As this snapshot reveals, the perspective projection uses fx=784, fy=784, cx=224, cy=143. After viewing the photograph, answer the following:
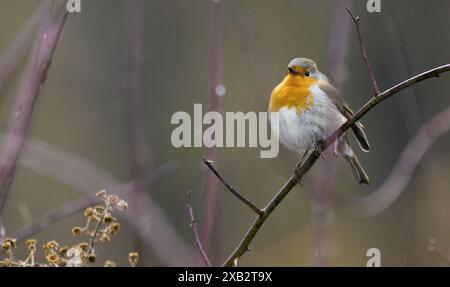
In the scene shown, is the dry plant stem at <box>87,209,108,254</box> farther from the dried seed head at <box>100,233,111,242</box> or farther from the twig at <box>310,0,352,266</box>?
the twig at <box>310,0,352,266</box>

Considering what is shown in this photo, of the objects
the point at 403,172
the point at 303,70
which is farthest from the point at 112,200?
the point at 303,70

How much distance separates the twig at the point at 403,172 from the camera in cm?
330

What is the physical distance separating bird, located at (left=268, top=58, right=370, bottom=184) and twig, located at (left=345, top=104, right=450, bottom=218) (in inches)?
6.0

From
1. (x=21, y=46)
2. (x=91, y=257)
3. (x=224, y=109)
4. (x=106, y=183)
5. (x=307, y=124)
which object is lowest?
(x=91, y=257)

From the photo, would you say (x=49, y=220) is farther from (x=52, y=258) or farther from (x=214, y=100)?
(x=214, y=100)

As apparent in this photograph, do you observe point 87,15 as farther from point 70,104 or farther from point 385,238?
point 385,238

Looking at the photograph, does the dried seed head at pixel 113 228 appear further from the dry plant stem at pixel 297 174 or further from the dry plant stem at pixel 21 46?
the dry plant stem at pixel 21 46

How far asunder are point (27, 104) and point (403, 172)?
1913 mm

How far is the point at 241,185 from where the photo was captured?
361 inches

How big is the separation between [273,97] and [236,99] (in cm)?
667

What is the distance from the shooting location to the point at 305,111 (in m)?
3.85

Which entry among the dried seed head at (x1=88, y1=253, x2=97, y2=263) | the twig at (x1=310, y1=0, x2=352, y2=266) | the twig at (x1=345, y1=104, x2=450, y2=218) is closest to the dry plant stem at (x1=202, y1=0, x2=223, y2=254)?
the twig at (x1=310, y1=0, x2=352, y2=266)

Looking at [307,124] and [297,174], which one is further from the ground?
[307,124]

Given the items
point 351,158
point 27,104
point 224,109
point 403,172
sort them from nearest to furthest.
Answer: point 27,104, point 403,172, point 351,158, point 224,109
